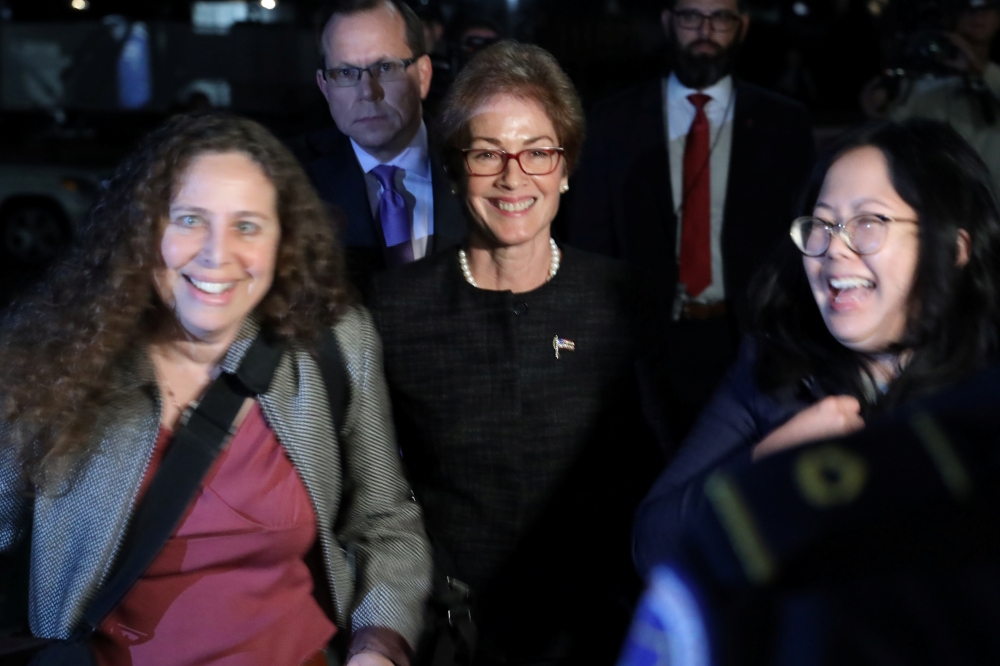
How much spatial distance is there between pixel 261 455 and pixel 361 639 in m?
0.45

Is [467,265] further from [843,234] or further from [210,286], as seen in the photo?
[843,234]

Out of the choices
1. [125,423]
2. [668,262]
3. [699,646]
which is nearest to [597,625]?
[125,423]

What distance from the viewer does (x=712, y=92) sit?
4.87m

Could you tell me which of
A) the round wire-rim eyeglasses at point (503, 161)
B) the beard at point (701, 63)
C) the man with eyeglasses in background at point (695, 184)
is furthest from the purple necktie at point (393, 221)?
the beard at point (701, 63)

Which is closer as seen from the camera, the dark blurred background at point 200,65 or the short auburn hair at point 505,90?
the short auburn hair at point 505,90

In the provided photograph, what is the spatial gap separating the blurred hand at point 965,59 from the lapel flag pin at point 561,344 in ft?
11.3

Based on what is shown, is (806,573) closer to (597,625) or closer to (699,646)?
(699,646)

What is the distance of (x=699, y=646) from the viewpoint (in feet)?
4.41

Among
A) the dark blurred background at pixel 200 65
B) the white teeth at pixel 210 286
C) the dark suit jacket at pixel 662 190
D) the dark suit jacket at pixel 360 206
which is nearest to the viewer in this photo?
the white teeth at pixel 210 286

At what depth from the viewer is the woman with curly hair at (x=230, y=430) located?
2311mm

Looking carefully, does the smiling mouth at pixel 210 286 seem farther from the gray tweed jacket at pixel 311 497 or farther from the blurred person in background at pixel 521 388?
the blurred person in background at pixel 521 388

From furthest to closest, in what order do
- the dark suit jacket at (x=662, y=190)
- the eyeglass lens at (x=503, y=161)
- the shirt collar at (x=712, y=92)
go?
the shirt collar at (x=712, y=92) < the dark suit jacket at (x=662, y=190) < the eyeglass lens at (x=503, y=161)

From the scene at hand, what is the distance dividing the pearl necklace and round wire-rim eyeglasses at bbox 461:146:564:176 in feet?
0.74

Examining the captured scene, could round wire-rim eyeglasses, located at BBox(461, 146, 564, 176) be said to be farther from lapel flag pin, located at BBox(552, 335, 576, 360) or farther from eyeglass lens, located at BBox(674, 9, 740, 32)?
eyeglass lens, located at BBox(674, 9, 740, 32)
